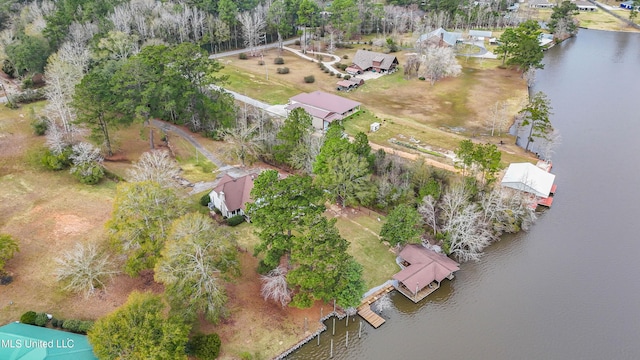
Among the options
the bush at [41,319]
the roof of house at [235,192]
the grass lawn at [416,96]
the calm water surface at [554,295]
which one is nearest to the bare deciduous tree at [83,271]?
the bush at [41,319]

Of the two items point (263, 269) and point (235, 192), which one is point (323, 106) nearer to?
point (235, 192)

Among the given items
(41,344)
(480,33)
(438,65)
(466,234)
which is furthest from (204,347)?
(480,33)

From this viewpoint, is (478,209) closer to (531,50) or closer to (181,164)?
(181,164)

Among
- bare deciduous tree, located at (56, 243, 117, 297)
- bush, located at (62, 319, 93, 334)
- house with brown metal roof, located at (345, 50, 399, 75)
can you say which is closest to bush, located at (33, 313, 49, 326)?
bush, located at (62, 319, 93, 334)

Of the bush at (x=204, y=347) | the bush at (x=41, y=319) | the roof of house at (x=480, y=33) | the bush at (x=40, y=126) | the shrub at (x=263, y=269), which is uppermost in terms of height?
the roof of house at (x=480, y=33)

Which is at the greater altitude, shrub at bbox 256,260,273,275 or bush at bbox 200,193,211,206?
bush at bbox 200,193,211,206

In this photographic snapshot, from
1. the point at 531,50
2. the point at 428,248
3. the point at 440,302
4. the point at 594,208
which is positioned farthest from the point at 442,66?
the point at 440,302

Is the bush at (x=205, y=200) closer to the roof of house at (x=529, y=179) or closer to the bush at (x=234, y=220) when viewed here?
the bush at (x=234, y=220)

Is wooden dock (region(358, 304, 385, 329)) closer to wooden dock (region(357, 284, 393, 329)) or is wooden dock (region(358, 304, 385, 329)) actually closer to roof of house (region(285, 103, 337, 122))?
wooden dock (region(357, 284, 393, 329))
